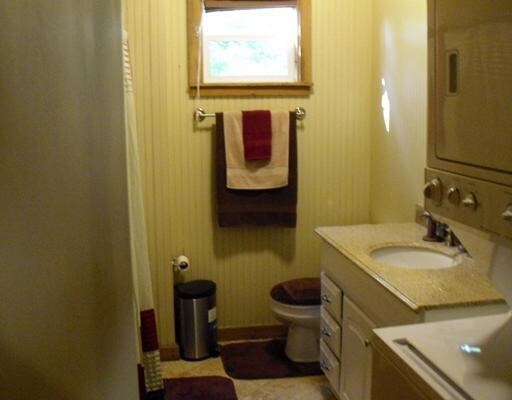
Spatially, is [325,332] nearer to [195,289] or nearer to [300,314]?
[300,314]

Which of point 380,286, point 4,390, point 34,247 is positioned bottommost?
point 380,286


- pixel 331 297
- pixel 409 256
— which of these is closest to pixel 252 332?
pixel 331 297

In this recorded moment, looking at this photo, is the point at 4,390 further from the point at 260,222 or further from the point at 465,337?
the point at 260,222

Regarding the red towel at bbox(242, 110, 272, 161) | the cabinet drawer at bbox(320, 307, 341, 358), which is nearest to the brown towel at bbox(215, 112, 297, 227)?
the red towel at bbox(242, 110, 272, 161)

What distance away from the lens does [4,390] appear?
484 millimetres

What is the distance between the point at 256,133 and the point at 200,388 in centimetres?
137

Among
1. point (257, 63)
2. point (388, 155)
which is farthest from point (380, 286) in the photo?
point (257, 63)

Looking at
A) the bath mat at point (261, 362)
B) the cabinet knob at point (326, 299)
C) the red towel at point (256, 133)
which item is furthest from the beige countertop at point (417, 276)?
the bath mat at point (261, 362)

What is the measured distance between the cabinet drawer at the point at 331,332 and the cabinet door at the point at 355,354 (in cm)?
5

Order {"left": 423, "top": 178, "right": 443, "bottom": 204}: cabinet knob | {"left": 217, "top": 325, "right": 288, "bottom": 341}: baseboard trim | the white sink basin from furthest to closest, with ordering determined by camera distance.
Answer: {"left": 217, "top": 325, "right": 288, "bottom": 341}: baseboard trim, the white sink basin, {"left": 423, "top": 178, "right": 443, "bottom": 204}: cabinet knob

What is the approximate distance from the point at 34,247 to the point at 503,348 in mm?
1076

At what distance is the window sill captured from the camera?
3.16m

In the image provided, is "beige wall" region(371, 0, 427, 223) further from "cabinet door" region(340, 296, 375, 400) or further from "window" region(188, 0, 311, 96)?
"cabinet door" region(340, 296, 375, 400)

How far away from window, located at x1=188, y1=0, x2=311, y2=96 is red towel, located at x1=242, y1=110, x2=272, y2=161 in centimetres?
17
